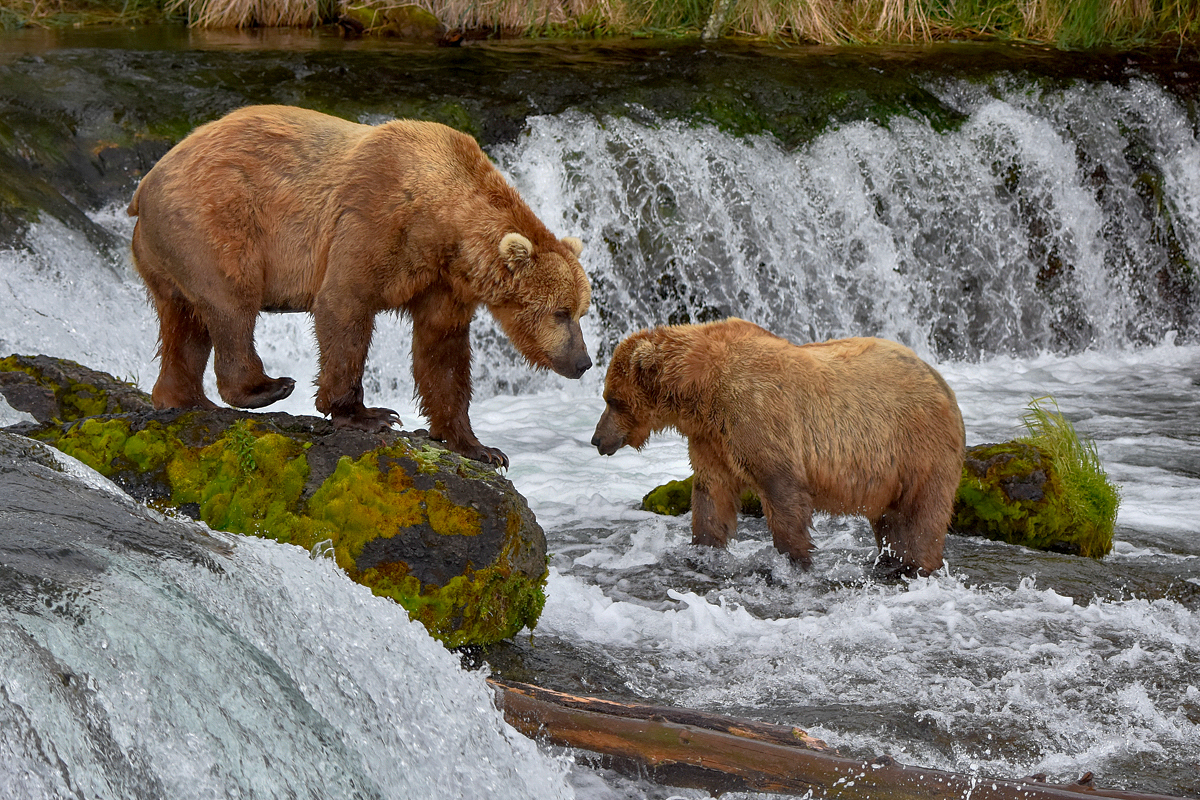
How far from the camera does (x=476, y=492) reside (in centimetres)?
507

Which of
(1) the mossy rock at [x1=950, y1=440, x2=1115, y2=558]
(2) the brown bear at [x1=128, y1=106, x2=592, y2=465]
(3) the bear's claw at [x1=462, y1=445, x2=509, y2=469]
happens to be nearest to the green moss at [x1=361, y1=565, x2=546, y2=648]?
(2) the brown bear at [x1=128, y1=106, x2=592, y2=465]

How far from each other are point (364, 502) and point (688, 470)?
474cm

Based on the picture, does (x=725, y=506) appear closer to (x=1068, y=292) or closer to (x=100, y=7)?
(x=1068, y=292)

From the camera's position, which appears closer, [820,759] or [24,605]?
[24,605]

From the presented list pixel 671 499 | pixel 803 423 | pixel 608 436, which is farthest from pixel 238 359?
pixel 671 499

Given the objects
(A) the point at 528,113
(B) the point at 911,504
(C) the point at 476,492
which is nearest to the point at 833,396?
(B) the point at 911,504

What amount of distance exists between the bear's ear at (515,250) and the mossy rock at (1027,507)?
307 cm

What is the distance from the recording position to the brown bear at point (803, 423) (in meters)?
6.08

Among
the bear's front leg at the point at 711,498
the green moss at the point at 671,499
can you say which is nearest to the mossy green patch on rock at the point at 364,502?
the bear's front leg at the point at 711,498

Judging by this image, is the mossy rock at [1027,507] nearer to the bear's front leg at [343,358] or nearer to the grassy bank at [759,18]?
the bear's front leg at [343,358]

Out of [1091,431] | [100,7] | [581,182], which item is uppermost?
[100,7]

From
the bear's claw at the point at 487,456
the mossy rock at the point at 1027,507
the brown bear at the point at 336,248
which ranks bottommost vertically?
the mossy rock at the point at 1027,507

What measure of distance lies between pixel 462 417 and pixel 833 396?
1844 mm

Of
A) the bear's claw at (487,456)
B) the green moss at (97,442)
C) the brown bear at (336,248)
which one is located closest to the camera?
the green moss at (97,442)
